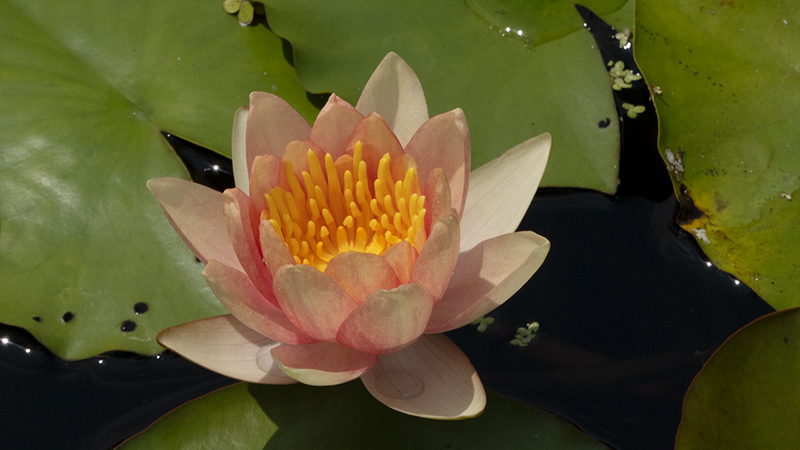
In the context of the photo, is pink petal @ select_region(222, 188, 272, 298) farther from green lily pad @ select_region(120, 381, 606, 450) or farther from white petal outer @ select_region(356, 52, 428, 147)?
white petal outer @ select_region(356, 52, 428, 147)

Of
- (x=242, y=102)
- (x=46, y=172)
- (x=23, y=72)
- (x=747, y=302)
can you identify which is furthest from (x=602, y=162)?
(x=23, y=72)

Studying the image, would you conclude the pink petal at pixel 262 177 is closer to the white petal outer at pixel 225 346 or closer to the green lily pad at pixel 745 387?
the white petal outer at pixel 225 346

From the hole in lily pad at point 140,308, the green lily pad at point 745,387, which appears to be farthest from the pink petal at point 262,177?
the green lily pad at point 745,387

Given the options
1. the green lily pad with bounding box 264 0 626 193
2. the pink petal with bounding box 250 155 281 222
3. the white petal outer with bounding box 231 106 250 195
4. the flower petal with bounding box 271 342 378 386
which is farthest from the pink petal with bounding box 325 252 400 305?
the green lily pad with bounding box 264 0 626 193

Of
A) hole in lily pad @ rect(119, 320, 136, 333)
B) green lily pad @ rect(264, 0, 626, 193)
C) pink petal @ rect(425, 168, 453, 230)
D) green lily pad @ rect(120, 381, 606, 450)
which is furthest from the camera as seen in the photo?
green lily pad @ rect(264, 0, 626, 193)

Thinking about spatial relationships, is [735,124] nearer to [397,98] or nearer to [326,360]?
[397,98]

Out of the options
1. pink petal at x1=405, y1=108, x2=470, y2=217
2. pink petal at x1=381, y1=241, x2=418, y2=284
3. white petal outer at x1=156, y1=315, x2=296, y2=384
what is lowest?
white petal outer at x1=156, y1=315, x2=296, y2=384

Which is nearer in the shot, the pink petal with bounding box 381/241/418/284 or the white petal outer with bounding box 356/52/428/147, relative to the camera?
the pink petal with bounding box 381/241/418/284
